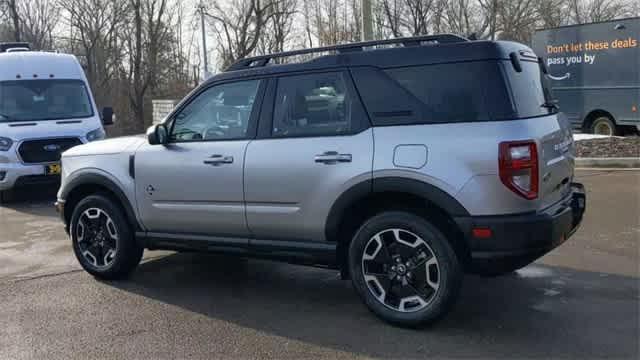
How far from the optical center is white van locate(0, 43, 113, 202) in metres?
11.1

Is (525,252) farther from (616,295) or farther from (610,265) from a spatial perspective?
(610,265)

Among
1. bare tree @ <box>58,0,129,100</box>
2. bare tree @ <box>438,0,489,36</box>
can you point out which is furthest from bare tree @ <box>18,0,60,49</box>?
bare tree @ <box>438,0,489,36</box>

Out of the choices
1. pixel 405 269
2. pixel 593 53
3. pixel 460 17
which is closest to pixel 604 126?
pixel 593 53

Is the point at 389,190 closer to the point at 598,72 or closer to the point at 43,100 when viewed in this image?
the point at 43,100

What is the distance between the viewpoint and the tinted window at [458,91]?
4527 mm

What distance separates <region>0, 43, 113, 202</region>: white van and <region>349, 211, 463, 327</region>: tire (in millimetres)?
7876

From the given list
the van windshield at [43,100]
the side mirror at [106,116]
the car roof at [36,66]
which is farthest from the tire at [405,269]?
the car roof at [36,66]

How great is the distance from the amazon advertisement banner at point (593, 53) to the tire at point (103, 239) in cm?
1342

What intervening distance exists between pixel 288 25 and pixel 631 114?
24.4 metres

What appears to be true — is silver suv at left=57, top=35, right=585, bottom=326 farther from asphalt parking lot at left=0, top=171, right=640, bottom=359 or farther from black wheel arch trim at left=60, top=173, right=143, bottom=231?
asphalt parking lot at left=0, top=171, right=640, bottom=359

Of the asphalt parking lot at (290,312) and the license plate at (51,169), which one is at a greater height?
the license plate at (51,169)

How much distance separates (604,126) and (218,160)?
13.7 m

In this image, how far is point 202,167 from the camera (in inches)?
221

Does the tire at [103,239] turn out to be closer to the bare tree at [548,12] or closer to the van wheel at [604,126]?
the van wheel at [604,126]
